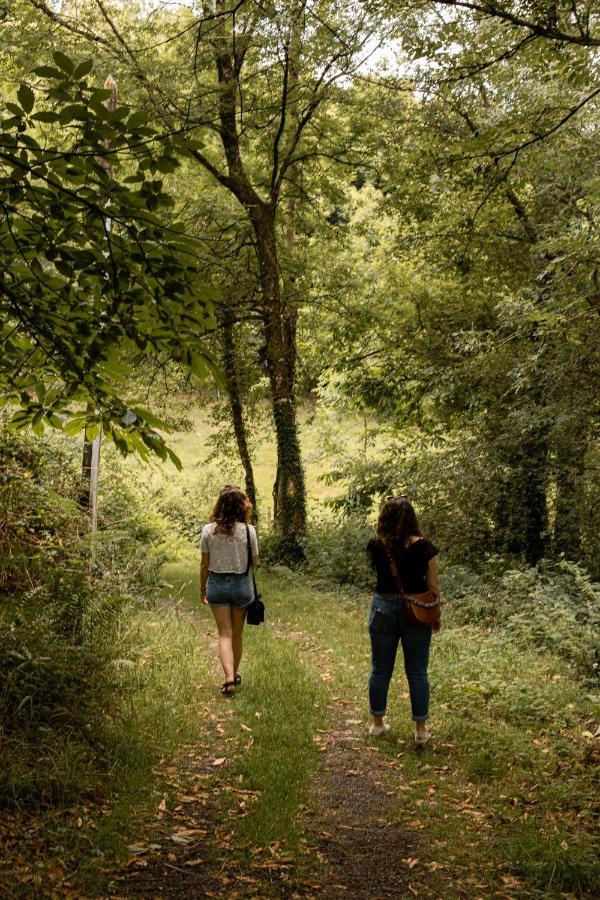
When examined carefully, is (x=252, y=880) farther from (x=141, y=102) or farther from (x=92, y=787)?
(x=141, y=102)

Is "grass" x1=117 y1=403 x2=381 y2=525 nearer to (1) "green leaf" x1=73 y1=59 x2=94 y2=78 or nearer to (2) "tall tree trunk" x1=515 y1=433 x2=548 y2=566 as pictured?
(2) "tall tree trunk" x1=515 y1=433 x2=548 y2=566

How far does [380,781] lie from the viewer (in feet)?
18.1

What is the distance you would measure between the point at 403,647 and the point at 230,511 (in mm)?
2303

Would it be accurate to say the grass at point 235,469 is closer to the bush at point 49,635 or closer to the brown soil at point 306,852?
the bush at point 49,635

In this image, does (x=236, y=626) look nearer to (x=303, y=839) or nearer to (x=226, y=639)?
(x=226, y=639)

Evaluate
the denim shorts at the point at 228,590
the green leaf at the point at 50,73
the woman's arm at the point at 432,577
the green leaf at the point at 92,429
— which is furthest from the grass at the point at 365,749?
the green leaf at the point at 50,73

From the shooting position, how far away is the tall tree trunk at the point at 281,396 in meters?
16.7

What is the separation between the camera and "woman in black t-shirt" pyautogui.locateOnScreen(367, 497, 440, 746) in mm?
6004

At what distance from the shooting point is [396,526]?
6031mm

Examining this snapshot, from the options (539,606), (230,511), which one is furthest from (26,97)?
(539,606)

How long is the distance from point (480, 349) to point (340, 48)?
5.91 meters

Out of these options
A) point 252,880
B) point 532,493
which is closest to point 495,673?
point 252,880

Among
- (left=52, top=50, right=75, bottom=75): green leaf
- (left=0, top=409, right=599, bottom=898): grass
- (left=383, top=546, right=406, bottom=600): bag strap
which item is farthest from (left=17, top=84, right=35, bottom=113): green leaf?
(left=383, top=546, right=406, bottom=600): bag strap

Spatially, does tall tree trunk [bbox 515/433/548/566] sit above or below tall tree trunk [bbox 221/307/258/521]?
below
